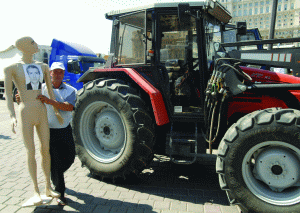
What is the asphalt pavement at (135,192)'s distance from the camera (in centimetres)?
298

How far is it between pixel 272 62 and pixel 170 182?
2.14m

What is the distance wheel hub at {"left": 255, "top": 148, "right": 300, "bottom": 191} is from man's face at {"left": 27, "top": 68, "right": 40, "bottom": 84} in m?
2.56

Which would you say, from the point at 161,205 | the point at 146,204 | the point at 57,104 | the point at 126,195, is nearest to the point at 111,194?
the point at 126,195

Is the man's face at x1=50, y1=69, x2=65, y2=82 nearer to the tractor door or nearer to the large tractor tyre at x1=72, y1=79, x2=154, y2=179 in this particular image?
the large tractor tyre at x1=72, y1=79, x2=154, y2=179

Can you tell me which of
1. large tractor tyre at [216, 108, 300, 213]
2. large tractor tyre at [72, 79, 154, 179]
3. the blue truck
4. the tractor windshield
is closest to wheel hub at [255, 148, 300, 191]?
large tractor tyre at [216, 108, 300, 213]

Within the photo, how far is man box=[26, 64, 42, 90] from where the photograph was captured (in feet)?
8.97

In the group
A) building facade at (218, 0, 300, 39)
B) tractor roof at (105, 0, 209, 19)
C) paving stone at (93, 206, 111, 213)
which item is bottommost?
paving stone at (93, 206, 111, 213)

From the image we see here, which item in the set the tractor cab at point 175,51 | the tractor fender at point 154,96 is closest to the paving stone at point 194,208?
the tractor fender at point 154,96

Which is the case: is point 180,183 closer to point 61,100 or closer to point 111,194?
point 111,194

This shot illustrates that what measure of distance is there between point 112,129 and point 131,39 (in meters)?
1.41

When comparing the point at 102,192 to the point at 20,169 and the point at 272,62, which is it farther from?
the point at 272,62

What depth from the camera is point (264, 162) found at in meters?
2.64

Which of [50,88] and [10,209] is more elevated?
[50,88]

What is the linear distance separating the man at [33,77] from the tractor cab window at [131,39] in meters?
1.48
